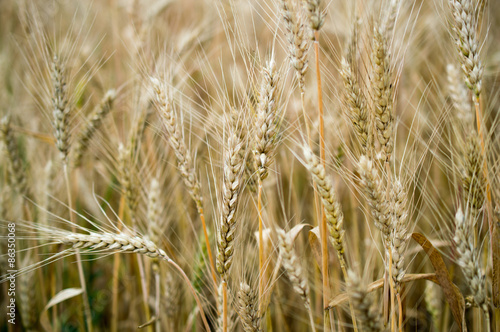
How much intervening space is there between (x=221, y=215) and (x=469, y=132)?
2.95 feet

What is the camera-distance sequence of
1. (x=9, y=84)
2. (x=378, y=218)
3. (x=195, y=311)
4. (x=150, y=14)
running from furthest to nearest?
(x=9, y=84)
(x=150, y=14)
(x=195, y=311)
(x=378, y=218)

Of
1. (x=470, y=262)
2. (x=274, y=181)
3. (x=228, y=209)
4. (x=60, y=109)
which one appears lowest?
(x=470, y=262)

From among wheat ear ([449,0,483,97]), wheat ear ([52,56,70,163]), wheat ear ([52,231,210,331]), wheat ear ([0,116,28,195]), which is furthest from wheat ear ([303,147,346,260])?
wheat ear ([0,116,28,195])

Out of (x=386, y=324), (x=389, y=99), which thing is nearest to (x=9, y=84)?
(x=389, y=99)

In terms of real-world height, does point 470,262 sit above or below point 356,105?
below

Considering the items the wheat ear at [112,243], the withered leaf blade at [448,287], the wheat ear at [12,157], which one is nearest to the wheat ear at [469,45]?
the withered leaf blade at [448,287]

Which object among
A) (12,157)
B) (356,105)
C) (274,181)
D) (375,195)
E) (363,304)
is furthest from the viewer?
Answer: (274,181)

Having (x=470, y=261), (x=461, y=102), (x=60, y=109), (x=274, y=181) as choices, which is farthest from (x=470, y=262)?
(x=60, y=109)

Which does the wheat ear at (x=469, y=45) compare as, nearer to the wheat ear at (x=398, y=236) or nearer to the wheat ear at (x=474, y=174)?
the wheat ear at (x=474, y=174)

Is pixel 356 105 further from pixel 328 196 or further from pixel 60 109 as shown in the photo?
pixel 60 109

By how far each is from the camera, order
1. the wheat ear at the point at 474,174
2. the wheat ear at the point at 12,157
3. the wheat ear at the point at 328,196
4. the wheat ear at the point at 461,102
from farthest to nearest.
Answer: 1. the wheat ear at the point at 12,157
2. the wheat ear at the point at 461,102
3. the wheat ear at the point at 474,174
4. the wheat ear at the point at 328,196

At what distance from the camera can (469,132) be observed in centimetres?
114

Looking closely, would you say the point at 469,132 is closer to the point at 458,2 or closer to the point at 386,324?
the point at 458,2

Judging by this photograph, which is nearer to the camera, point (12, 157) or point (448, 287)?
point (448, 287)
